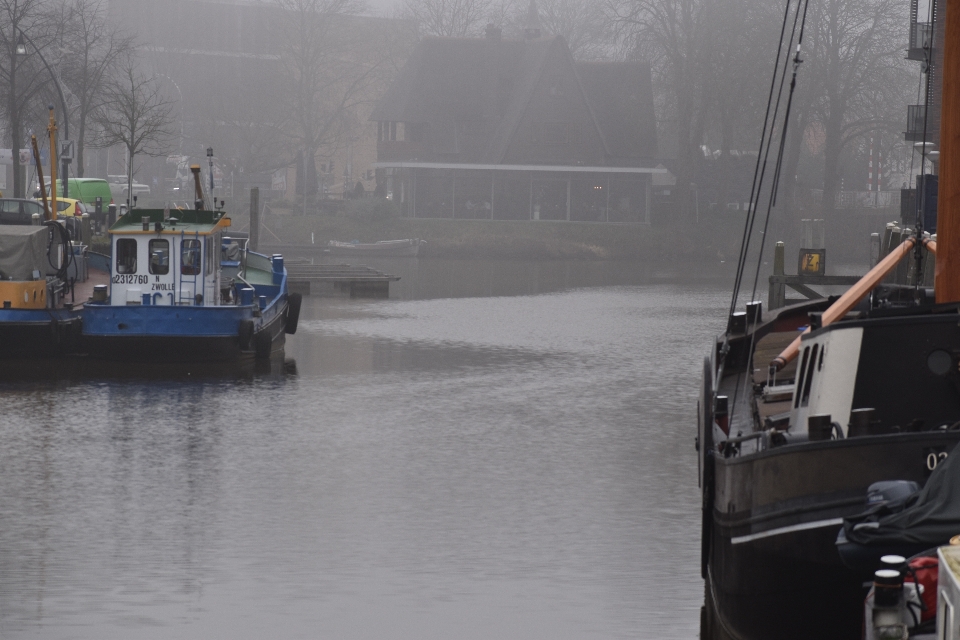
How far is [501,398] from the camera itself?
2506 cm

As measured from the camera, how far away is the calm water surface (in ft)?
41.2

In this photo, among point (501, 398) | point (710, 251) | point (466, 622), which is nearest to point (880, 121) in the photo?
point (710, 251)

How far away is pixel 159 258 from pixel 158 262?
83 millimetres

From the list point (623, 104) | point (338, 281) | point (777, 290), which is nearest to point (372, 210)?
point (623, 104)

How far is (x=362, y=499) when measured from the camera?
17047mm

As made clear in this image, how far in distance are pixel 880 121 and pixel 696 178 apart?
1067cm

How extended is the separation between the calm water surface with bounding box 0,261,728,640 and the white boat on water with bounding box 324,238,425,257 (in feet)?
120

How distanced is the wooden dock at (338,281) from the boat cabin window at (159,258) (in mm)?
18271

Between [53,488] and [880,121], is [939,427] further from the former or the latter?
[880,121]

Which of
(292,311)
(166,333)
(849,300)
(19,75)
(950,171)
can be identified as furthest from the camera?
(19,75)

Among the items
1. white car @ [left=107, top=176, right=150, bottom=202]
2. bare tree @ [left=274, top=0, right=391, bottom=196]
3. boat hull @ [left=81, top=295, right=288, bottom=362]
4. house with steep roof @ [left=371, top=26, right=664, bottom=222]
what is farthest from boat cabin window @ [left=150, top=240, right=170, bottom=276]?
bare tree @ [left=274, top=0, right=391, bottom=196]

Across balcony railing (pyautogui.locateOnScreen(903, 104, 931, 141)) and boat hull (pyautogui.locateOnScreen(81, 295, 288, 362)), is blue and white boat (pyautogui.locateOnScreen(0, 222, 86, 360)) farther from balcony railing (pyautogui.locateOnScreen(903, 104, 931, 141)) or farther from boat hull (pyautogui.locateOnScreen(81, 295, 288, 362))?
balcony railing (pyautogui.locateOnScreen(903, 104, 931, 141))

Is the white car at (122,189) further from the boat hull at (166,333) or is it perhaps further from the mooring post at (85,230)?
the boat hull at (166,333)

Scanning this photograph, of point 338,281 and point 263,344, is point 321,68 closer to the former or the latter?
point 338,281
